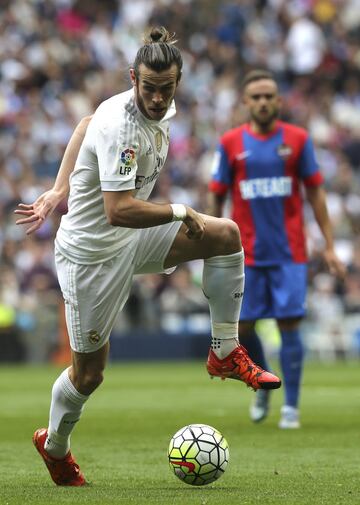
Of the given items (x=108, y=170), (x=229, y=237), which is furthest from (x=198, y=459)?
(x=108, y=170)

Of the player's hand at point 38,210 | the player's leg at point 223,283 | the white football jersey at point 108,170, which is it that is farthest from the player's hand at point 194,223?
the player's hand at point 38,210

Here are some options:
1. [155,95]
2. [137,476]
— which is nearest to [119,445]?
[137,476]

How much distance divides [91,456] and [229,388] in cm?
721

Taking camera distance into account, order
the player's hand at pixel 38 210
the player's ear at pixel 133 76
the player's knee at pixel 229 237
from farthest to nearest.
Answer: the player's hand at pixel 38 210 → the player's knee at pixel 229 237 → the player's ear at pixel 133 76

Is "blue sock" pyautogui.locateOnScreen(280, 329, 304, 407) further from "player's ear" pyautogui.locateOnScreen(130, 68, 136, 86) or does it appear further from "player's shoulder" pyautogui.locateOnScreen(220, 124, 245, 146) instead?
"player's ear" pyautogui.locateOnScreen(130, 68, 136, 86)

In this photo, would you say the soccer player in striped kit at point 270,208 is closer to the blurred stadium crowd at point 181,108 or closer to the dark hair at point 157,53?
the dark hair at point 157,53

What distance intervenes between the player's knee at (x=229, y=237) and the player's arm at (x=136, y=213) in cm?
29

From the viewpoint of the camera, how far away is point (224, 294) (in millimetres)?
6770

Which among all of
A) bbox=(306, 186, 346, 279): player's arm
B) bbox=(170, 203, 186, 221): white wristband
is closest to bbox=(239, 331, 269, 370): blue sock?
bbox=(306, 186, 346, 279): player's arm

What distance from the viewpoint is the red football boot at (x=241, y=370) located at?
6.43 metres

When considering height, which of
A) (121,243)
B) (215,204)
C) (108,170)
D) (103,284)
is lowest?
(103,284)

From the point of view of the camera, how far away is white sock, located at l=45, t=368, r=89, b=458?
679 centimetres

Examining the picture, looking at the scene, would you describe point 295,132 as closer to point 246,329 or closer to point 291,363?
point 246,329

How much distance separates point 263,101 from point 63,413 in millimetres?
4091
